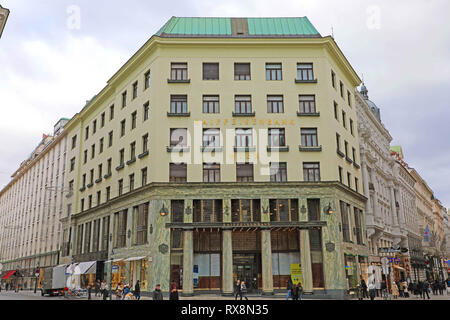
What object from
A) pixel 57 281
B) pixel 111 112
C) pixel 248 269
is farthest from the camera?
pixel 111 112

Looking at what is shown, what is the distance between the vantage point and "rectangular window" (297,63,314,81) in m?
44.5

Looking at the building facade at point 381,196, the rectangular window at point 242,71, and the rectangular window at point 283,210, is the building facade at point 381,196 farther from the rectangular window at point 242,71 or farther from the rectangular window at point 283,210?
the rectangular window at point 242,71

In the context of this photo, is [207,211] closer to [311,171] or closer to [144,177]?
[144,177]

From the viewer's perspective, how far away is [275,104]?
43.6 meters

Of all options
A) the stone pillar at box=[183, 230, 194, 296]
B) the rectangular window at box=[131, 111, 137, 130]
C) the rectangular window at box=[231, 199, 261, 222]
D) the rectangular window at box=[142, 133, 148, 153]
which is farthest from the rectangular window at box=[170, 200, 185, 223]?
the rectangular window at box=[131, 111, 137, 130]

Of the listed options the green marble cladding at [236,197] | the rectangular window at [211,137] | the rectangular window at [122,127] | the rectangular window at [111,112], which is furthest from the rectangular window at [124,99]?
the rectangular window at [211,137]

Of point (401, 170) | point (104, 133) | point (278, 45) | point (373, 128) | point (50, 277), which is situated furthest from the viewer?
point (401, 170)

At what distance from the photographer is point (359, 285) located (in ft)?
134

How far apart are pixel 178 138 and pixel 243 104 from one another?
7400mm

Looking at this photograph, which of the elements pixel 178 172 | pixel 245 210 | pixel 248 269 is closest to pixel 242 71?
pixel 178 172

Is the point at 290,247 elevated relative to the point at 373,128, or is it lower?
lower

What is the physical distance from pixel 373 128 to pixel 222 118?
114 ft
